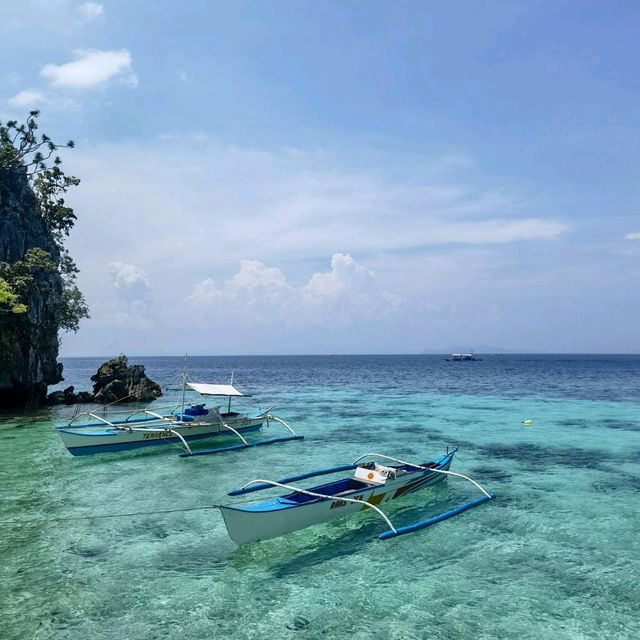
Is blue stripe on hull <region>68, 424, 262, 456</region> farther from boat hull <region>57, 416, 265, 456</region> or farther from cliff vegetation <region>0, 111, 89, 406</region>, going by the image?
cliff vegetation <region>0, 111, 89, 406</region>

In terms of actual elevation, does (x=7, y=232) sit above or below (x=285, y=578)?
above

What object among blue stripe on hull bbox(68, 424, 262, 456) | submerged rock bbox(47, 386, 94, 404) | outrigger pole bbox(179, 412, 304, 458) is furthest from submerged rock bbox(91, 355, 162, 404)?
outrigger pole bbox(179, 412, 304, 458)

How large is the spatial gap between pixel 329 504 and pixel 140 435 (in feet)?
49.0

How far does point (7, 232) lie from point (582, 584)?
48.9 meters

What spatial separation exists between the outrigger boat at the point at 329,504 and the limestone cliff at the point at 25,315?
34193 millimetres

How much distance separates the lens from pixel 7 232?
145ft

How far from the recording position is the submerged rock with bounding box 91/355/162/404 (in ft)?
167

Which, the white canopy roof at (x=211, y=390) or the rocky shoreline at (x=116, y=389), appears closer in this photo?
the white canopy roof at (x=211, y=390)

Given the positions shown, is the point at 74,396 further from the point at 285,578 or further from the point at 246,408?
the point at 285,578

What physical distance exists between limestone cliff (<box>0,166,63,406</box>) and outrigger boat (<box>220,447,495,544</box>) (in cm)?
3419

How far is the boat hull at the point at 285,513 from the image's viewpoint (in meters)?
12.9

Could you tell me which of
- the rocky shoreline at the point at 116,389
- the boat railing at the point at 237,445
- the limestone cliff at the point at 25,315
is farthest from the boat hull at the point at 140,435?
the rocky shoreline at the point at 116,389

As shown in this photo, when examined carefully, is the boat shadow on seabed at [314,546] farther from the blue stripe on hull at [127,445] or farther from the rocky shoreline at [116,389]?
the rocky shoreline at [116,389]

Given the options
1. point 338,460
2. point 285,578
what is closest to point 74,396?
point 338,460
